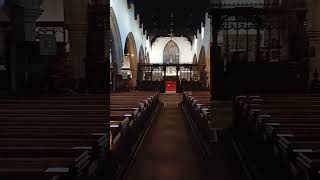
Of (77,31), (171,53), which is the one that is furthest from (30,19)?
(171,53)

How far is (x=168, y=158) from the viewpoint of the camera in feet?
15.4

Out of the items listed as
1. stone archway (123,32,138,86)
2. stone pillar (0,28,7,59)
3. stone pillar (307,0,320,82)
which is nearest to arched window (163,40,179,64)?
stone archway (123,32,138,86)

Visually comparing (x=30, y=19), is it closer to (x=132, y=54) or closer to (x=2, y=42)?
(x=2, y=42)

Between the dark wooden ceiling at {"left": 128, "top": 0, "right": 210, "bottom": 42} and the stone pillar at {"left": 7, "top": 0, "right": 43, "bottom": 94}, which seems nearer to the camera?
the stone pillar at {"left": 7, "top": 0, "right": 43, "bottom": 94}

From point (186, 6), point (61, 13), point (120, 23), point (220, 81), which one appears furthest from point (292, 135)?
point (186, 6)

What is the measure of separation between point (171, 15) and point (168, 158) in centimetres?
2094

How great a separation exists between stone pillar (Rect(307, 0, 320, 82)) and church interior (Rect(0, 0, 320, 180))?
22mm

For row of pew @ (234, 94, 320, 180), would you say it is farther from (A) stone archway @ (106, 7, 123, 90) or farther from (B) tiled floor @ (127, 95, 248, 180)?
(A) stone archway @ (106, 7, 123, 90)

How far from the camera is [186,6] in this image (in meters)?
23.0

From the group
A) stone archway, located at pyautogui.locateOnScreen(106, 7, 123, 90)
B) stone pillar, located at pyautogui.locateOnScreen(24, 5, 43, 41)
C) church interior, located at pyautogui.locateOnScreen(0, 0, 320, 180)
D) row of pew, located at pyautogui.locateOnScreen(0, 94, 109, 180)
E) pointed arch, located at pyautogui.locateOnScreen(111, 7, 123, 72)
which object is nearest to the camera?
row of pew, located at pyautogui.locateOnScreen(0, 94, 109, 180)

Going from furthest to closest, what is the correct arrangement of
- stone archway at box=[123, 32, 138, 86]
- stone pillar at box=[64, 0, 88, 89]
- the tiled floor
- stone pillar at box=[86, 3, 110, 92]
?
stone archway at box=[123, 32, 138, 86] → stone pillar at box=[64, 0, 88, 89] → stone pillar at box=[86, 3, 110, 92] → the tiled floor

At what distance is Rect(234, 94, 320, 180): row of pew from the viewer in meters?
2.42

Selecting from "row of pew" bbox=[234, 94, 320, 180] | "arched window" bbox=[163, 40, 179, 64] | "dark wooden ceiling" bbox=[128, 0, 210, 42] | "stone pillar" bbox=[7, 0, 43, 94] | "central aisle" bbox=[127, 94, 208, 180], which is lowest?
"central aisle" bbox=[127, 94, 208, 180]

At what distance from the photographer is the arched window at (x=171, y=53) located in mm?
34219
